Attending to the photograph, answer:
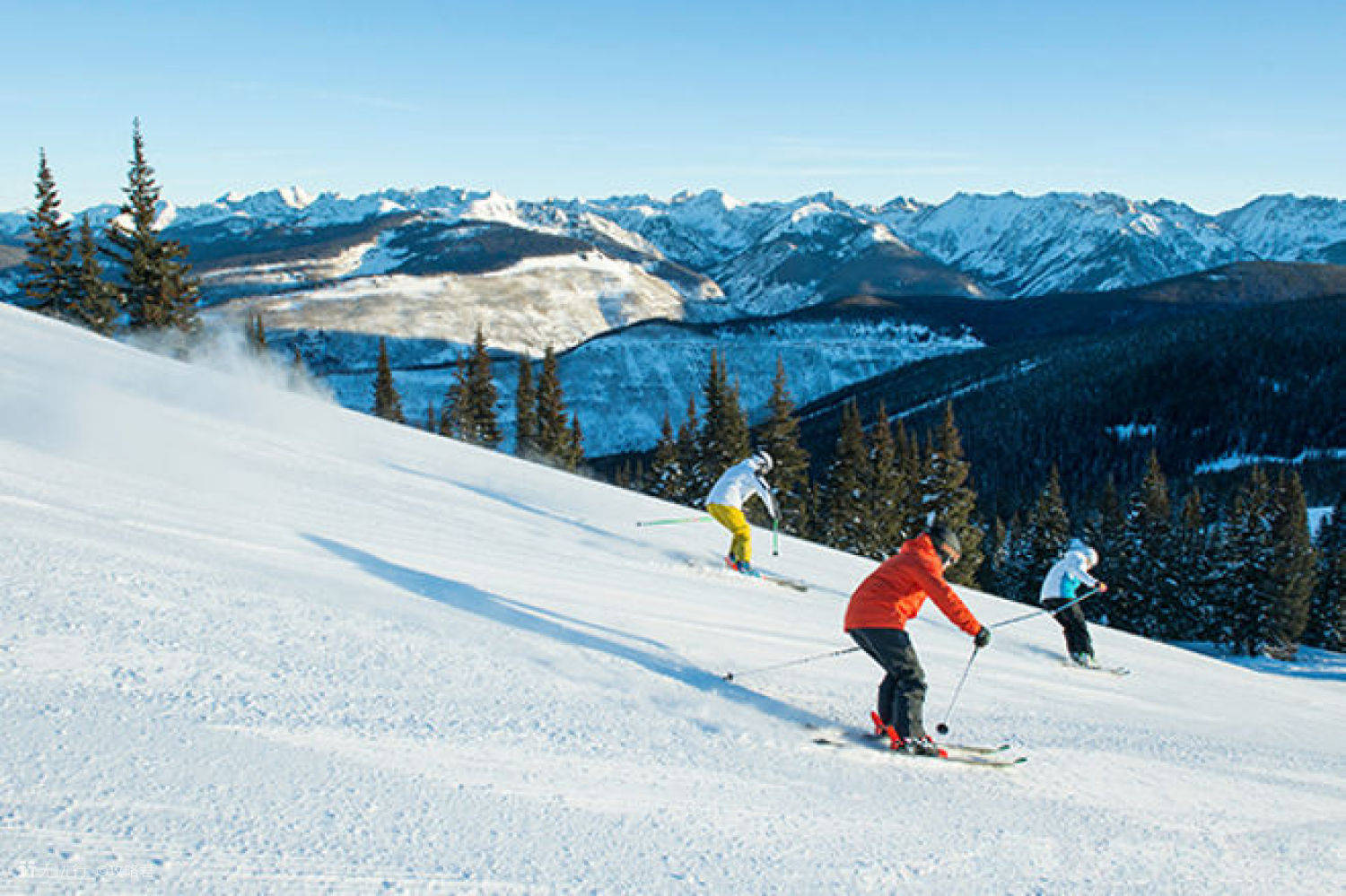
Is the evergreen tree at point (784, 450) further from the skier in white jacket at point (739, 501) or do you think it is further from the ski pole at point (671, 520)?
the skier in white jacket at point (739, 501)

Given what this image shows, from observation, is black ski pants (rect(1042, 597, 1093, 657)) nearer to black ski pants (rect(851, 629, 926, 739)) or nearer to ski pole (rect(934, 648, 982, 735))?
ski pole (rect(934, 648, 982, 735))

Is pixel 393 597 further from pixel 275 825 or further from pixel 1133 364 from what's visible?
pixel 1133 364

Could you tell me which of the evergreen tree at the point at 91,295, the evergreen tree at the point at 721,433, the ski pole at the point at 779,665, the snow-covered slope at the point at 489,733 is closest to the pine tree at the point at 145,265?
the evergreen tree at the point at 91,295

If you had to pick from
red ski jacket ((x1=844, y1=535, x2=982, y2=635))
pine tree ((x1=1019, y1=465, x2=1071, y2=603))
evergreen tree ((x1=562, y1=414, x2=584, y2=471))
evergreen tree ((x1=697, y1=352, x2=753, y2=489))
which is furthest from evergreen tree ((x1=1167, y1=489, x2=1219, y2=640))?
red ski jacket ((x1=844, y1=535, x2=982, y2=635))

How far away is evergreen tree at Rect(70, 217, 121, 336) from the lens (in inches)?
1524

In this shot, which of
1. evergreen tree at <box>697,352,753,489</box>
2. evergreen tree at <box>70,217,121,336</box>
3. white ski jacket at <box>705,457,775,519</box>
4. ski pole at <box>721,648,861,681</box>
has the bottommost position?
evergreen tree at <box>697,352,753,489</box>

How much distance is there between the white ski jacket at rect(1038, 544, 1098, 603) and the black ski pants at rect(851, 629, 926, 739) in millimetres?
7098

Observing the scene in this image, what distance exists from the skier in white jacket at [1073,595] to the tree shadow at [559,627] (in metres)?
6.91

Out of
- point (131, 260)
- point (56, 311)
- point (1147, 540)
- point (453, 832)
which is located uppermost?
point (131, 260)

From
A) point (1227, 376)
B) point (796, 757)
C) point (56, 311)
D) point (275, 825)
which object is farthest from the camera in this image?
point (1227, 376)

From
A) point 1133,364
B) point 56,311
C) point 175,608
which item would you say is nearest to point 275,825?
point 175,608

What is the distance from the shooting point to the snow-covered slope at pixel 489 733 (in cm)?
392

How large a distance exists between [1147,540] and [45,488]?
57.3 m

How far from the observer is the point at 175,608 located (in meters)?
6.08
